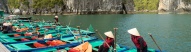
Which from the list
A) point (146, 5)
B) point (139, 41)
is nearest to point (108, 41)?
point (139, 41)

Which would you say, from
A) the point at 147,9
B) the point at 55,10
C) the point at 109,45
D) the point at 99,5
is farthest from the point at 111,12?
the point at 109,45

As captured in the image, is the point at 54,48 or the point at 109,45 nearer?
the point at 109,45

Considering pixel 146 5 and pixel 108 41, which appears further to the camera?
pixel 146 5

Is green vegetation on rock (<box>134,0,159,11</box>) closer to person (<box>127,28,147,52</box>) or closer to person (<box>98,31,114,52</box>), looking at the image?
person (<box>98,31,114,52</box>)

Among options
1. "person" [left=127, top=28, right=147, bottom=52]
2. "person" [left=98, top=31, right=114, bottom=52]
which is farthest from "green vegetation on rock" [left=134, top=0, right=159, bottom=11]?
"person" [left=127, top=28, right=147, bottom=52]

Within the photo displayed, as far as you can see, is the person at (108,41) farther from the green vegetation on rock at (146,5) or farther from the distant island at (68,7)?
the green vegetation on rock at (146,5)

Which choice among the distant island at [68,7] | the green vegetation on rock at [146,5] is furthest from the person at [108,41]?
the green vegetation on rock at [146,5]

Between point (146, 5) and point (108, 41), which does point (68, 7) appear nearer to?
point (146, 5)

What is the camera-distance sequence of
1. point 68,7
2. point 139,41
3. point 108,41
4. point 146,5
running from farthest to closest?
point 146,5, point 68,7, point 108,41, point 139,41

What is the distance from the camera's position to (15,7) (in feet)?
414

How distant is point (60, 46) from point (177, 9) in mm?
128423

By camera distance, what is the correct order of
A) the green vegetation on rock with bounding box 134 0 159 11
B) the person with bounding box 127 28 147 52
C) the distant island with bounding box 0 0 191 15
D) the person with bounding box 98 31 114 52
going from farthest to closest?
the green vegetation on rock with bounding box 134 0 159 11 < the distant island with bounding box 0 0 191 15 < the person with bounding box 98 31 114 52 < the person with bounding box 127 28 147 52

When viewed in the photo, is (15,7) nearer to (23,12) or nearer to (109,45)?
(23,12)

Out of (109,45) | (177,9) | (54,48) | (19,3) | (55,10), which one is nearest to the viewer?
(109,45)
